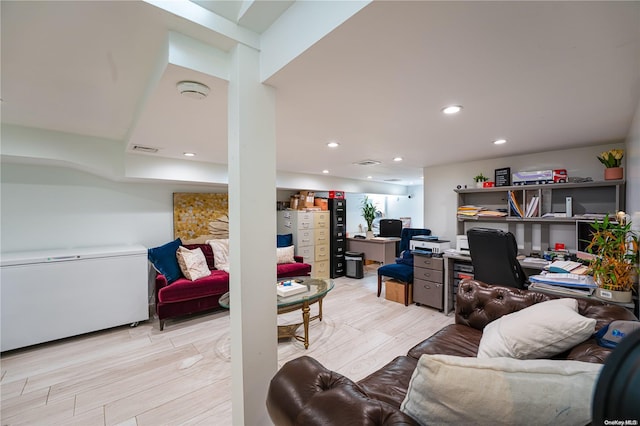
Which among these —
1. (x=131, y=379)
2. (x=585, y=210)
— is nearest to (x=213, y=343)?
(x=131, y=379)

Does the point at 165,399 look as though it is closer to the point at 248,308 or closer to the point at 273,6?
the point at 248,308

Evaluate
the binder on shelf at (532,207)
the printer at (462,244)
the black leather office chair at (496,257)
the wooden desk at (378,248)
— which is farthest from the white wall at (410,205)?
the black leather office chair at (496,257)

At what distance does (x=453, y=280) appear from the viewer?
350 cm

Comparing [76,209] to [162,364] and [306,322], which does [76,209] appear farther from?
[306,322]

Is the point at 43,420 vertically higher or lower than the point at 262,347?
lower

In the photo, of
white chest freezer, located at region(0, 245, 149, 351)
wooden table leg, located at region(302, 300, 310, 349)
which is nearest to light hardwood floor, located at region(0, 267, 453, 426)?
wooden table leg, located at region(302, 300, 310, 349)

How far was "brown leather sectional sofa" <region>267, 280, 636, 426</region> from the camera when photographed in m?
0.79

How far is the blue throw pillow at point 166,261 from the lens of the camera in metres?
3.37

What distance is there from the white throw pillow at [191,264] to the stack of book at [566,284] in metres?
3.56

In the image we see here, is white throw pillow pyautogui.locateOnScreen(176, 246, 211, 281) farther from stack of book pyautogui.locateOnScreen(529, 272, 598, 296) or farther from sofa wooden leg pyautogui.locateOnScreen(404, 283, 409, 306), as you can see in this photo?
stack of book pyautogui.locateOnScreen(529, 272, 598, 296)

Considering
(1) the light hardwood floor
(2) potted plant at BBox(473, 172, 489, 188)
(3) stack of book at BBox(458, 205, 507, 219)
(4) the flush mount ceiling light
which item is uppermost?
(4) the flush mount ceiling light

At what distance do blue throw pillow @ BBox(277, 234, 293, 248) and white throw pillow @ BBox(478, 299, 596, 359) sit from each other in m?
4.03

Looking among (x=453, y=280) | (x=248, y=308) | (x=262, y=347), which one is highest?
(x=248, y=308)

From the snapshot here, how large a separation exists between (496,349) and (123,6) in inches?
87.6
